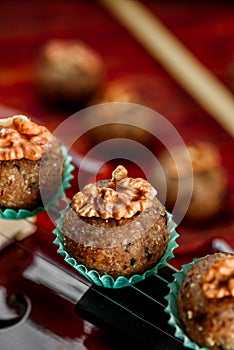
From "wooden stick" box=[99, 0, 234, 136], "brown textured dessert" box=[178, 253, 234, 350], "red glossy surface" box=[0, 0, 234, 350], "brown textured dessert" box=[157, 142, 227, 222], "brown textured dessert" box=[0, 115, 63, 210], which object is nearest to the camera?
"brown textured dessert" box=[178, 253, 234, 350]

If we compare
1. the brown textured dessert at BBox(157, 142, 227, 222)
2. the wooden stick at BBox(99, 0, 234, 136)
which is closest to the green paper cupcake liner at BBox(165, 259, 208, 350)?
the brown textured dessert at BBox(157, 142, 227, 222)

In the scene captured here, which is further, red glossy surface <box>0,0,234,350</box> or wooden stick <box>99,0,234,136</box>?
wooden stick <box>99,0,234,136</box>

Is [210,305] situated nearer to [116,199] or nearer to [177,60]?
[116,199]

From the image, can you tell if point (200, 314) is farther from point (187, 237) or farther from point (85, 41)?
point (85, 41)

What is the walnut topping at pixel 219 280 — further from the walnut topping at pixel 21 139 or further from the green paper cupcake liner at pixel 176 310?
the walnut topping at pixel 21 139

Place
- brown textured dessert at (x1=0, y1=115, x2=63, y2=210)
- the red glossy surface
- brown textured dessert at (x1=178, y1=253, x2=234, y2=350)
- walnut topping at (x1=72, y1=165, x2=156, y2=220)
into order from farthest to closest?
1. the red glossy surface
2. brown textured dessert at (x1=0, y1=115, x2=63, y2=210)
3. walnut topping at (x1=72, y1=165, x2=156, y2=220)
4. brown textured dessert at (x1=178, y1=253, x2=234, y2=350)

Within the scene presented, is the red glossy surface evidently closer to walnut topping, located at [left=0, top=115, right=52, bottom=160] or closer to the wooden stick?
the wooden stick

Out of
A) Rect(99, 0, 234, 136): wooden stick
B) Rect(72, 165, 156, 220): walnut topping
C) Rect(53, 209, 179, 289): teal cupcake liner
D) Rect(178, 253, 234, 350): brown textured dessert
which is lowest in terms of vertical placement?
Rect(53, 209, 179, 289): teal cupcake liner
